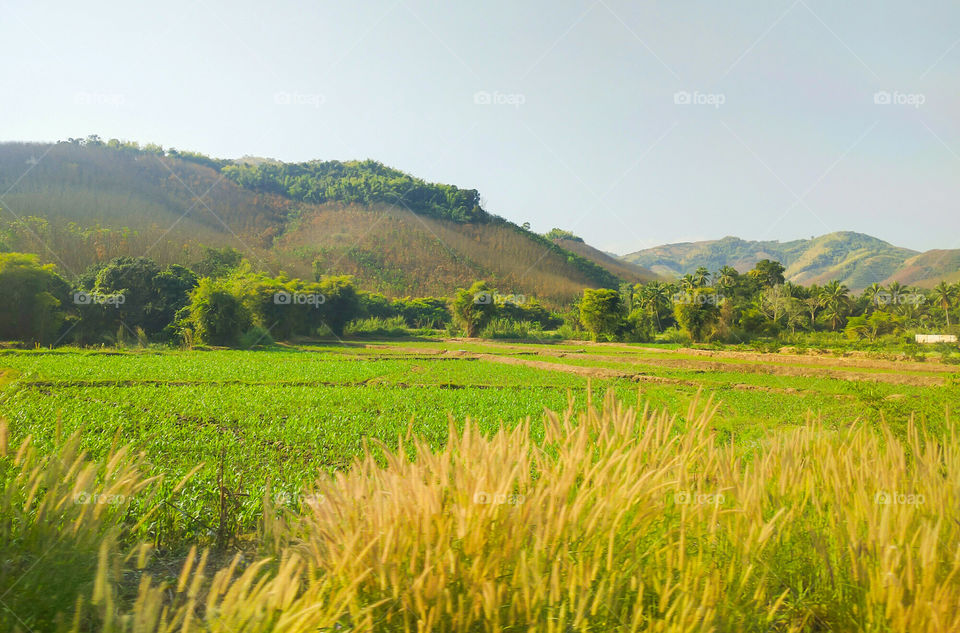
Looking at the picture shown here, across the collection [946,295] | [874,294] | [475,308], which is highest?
[874,294]

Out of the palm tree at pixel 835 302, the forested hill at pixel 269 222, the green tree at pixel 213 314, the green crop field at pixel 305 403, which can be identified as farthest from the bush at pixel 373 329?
the palm tree at pixel 835 302

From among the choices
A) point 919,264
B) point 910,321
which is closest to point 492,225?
point 910,321

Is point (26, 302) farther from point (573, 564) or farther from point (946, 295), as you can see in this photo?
point (946, 295)

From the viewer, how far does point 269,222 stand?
8912cm

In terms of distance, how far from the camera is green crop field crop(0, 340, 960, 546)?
4.86 m

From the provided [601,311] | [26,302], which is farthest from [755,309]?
[26,302]

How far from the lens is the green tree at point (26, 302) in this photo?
18.3 metres

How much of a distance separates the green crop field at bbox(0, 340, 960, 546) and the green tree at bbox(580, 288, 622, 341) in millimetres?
16316

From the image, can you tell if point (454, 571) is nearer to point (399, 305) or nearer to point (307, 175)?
point (399, 305)

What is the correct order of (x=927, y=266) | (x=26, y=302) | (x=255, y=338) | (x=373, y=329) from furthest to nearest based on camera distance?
1. (x=927, y=266)
2. (x=373, y=329)
3. (x=255, y=338)
4. (x=26, y=302)

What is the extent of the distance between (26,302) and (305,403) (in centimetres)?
1733

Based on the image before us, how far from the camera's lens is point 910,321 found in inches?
1796

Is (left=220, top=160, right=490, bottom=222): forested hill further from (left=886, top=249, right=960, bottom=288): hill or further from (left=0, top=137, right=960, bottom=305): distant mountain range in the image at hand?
(left=886, top=249, right=960, bottom=288): hill

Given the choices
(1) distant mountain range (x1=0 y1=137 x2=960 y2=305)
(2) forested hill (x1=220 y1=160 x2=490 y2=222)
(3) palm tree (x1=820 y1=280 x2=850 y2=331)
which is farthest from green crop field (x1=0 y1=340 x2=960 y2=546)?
(2) forested hill (x1=220 y1=160 x2=490 y2=222)
